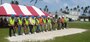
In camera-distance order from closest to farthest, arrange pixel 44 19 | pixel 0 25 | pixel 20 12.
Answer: pixel 44 19
pixel 20 12
pixel 0 25

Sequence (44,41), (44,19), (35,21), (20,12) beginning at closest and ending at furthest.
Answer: (44,41)
(35,21)
(44,19)
(20,12)

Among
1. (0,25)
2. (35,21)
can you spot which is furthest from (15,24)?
(0,25)

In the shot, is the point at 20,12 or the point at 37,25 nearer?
the point at 37,25

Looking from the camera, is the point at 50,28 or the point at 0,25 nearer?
the point at 50,28

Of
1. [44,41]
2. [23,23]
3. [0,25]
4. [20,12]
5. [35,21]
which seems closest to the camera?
[44,41]

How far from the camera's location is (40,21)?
35.3m

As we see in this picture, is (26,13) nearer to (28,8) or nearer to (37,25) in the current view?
(28,8)

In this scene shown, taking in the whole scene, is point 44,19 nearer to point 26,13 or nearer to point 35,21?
point 35,21

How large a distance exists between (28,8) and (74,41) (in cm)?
2868

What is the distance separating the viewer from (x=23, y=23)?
30.7m

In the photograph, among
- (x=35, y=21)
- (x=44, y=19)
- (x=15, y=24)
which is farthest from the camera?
(x=44, y=19)

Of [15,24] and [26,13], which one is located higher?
[15,24]

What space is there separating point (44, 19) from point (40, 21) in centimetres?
175

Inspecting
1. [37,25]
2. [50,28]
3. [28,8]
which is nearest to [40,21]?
[37,25]
